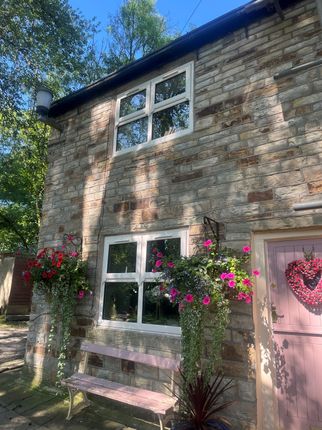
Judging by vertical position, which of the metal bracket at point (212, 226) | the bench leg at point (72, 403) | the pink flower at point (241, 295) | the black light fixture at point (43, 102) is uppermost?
the black light fixture at point (43, 102)

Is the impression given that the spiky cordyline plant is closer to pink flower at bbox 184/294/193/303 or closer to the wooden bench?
the wooden bench

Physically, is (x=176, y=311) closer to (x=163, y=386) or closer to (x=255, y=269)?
(x=163, y=386)

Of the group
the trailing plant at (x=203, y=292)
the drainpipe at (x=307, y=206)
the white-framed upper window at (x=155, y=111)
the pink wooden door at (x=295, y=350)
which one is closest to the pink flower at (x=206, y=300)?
the trailing plant at (x=203, y=292)

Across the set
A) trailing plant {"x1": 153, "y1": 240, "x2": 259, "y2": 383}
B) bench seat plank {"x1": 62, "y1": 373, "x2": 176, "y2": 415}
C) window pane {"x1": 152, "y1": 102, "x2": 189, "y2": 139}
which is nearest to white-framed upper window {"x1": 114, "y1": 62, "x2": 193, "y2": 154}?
window pane {"x1": 152, "y1": 102, "x2": 189, "y2": 139}

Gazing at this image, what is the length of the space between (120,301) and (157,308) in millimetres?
Result: 718

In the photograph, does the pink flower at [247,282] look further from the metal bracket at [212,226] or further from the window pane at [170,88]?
the window pane at [170,88]

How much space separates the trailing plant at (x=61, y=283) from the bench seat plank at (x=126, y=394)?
0.81m

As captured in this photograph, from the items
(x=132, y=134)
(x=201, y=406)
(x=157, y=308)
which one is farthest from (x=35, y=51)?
(x=201, y=406)

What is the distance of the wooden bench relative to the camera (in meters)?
3.19

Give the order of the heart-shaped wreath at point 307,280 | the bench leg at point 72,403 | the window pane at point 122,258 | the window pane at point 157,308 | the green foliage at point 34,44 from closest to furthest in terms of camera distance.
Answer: the heart-shaped wreath at point 307,280 < the bench leg at point 72,403 < the window pane at point 157,308 < the window pane at point 122,258 < the green foliage at point 34,44

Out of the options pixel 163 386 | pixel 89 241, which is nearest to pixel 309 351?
pixel 163 386

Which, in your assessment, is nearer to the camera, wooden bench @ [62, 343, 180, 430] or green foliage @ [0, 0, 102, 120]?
wooden bench @ [62, 343, 180, 430]

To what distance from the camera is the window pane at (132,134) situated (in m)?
5.16

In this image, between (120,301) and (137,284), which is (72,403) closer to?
(120,301)
